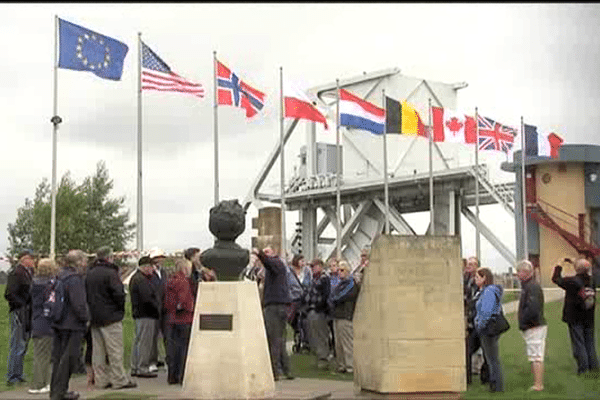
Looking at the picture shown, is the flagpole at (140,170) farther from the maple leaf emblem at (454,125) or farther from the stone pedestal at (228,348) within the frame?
the maple leaf emblem at (454,125)

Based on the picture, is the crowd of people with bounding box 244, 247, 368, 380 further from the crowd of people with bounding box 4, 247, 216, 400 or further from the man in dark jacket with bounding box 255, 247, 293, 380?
the crowd of people with bounding box 4, 247, 216, 400

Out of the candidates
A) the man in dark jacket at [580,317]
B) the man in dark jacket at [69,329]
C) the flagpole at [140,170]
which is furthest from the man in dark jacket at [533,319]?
the flagpole at [140,170]

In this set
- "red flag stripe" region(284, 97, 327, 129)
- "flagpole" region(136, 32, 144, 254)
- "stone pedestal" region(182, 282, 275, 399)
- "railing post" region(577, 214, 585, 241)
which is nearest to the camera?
"stone pedestal" region(182, 282, 275, 399)

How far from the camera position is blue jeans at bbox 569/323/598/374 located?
42.6 ft

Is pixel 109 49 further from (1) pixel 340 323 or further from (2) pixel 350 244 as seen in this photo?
(2) pixel 350 244

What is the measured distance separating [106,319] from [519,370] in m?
6.81

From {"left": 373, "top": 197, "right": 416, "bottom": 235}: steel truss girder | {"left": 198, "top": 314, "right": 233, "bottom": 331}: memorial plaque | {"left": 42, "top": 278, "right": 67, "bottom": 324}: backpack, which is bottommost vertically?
{"left": 198, "top": 314, "right": 233, "bottom": 331}: memorial plaque

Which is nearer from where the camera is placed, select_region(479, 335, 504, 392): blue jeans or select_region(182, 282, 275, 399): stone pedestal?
select_region(182, 282, 275, 399): stone pedestal

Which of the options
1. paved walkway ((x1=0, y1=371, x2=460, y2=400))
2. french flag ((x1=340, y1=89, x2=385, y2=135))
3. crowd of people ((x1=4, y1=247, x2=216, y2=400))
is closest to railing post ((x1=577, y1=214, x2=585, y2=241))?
french flag ((x1=340, y1=89, x2=385, y2=135))

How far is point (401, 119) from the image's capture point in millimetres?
32438

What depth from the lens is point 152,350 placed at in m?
13.6

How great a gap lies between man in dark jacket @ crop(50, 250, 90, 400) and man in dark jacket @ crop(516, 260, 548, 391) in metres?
5.99

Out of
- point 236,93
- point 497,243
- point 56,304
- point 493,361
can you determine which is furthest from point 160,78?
point 497,243

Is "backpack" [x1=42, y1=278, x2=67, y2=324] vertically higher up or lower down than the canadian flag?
lower down
